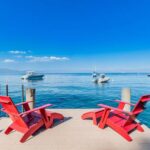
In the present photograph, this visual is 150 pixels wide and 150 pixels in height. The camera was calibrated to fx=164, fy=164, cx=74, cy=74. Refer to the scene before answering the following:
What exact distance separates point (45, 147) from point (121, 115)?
2390 millimetres

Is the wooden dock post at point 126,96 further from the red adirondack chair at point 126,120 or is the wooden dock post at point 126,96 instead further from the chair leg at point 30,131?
the chair leg at point 30,131

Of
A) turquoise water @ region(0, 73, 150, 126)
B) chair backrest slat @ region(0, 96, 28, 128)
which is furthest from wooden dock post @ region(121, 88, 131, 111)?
turquoise water @ region(0, 73, 150, 126)

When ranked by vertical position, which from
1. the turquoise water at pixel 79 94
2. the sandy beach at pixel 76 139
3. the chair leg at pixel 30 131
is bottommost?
the turquoise water at pixel 79 94

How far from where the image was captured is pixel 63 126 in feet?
14.9

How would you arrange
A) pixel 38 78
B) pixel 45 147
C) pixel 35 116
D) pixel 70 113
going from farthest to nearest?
pixel 38 78
pixel 70 113
pixel 35 116
pixel 45 147

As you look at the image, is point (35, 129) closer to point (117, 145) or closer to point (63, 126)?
point (63, 126)

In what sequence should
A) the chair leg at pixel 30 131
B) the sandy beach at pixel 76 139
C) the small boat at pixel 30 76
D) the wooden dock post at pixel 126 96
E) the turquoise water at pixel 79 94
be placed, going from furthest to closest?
the small boat at pixel 30 76, the turquoise water at pixel 79 94, the wooden dock post at pixel 126 96, the chair leg at pixel 30 131, the sandy beach at pixel 76 139

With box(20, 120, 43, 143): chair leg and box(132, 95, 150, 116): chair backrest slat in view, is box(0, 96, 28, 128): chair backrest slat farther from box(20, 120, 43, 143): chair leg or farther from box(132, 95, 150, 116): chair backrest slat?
box(132, 95, 150, 116): chair backrest slat

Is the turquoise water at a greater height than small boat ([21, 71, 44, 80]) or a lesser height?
lesser

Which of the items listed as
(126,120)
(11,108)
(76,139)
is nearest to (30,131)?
(11,108)

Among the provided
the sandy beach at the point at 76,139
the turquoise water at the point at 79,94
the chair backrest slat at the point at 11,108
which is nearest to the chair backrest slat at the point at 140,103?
the sandy beach at the point at 76,139

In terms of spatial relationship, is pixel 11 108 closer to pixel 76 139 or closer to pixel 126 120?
pixel 76 139

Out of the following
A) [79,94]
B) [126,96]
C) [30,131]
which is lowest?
[79,94]

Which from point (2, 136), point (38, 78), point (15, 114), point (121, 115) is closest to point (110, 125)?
point (121, 115)
